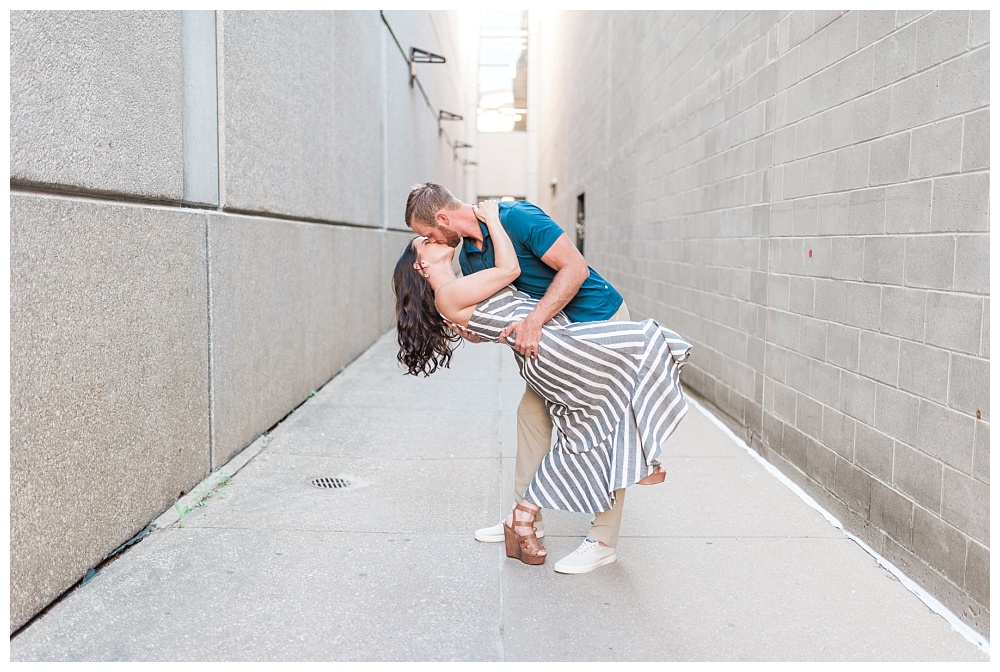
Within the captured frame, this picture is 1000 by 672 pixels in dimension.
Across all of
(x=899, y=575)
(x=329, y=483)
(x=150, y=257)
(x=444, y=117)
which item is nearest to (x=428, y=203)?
(x=150, y=257)

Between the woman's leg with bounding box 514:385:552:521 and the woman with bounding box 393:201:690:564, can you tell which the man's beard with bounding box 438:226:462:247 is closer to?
the woman with bounding box 393:201:690:564

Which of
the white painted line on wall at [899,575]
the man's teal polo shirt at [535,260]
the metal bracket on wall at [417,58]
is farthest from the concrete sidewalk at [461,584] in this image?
the metal bracket on wall at [417,58]

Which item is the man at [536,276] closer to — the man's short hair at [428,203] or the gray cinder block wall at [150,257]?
the man's short hair at [428,203]

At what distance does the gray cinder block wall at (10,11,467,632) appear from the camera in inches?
111

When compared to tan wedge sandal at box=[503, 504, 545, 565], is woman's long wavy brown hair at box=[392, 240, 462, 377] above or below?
above

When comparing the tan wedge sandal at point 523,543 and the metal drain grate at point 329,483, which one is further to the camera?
the metal drain grate at point 329,483

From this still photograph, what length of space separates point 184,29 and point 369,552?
254 cm

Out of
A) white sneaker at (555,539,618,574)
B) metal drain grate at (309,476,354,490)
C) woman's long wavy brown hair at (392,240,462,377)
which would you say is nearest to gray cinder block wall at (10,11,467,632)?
metal drain grate at (309,476,354,490)

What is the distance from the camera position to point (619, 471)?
326 centimetres

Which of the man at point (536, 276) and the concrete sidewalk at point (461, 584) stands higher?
the man at point (536, 276)

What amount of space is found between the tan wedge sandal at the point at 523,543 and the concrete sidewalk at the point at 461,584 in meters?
0.05

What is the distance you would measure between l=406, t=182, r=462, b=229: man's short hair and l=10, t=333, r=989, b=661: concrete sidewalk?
4.39 feet

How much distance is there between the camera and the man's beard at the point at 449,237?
10.5ft

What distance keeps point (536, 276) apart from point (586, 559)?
110 cm
